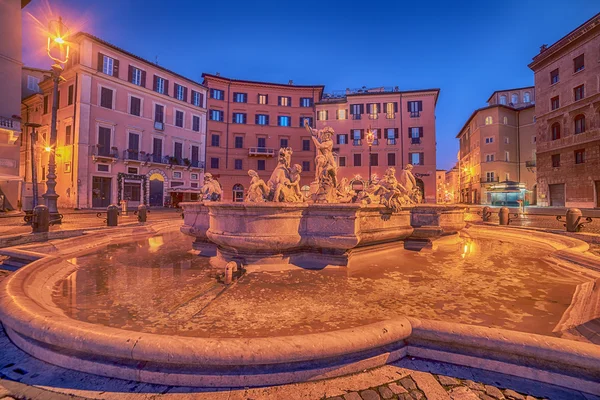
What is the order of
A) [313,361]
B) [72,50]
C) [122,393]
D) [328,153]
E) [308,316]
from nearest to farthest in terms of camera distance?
[122,393]
[313,361]
[308,316]
[328,153]
[72,50]

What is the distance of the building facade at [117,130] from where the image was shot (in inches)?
931

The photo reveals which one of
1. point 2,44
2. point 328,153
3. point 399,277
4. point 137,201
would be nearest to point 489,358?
point 399,277

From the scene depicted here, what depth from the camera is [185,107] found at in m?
31.5

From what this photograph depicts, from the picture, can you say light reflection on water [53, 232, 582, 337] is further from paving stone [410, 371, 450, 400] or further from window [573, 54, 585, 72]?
window [573, 54, 585, 72]

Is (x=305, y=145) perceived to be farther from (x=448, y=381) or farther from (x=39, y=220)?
(x=448, y=381)

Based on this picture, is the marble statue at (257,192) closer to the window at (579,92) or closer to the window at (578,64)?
the window at (579,92)

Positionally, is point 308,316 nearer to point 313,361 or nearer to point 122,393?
point 313,361

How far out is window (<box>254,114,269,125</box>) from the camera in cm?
3597

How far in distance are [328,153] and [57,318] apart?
5.33 metres

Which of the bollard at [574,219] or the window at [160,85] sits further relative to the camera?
the window at [160,85]

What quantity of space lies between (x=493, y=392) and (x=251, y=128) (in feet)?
119

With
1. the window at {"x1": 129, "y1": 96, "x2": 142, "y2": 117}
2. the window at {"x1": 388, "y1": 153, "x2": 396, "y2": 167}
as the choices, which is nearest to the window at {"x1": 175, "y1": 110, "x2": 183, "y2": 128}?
the window at {"x1": 129, "y1": 96, "x2": 142, "y2": 117}

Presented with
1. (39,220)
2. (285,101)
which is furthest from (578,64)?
(39,220)

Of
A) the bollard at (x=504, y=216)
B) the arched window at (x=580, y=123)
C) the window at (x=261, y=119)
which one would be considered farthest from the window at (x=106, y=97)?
the arched window at (x=580, y=123)
